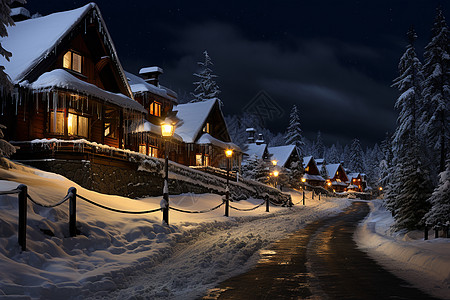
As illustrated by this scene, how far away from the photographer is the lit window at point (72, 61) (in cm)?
2159

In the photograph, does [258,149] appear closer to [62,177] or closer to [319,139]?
[62,177]

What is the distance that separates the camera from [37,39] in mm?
21281

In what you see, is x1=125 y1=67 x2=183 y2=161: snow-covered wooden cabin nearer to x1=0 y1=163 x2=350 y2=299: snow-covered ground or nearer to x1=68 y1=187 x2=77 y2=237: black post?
x1=0 y1=163 x2=350 y2=299: snow-covered ground

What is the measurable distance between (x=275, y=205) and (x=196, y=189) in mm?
10234

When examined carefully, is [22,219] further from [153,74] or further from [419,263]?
[153,74]

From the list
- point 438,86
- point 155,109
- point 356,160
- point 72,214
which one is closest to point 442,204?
point 72,214

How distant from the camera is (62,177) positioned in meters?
16.5

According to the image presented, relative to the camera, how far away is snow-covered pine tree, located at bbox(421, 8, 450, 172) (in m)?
28.8

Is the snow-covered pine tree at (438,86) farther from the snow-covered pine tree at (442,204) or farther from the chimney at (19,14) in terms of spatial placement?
the chimney at (19,14)


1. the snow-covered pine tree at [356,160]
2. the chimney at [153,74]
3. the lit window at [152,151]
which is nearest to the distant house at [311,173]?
the chimney at [153,74]

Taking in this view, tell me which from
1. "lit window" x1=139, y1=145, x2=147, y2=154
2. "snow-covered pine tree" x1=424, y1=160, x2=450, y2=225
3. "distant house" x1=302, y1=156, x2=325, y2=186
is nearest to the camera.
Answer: "snow-covered pine tree" x1=424, y1=160, x2=450, y2=225

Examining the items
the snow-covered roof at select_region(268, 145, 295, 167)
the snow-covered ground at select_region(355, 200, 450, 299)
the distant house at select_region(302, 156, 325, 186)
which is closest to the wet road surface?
the snow-covered ground at select_region(355, 200, 450, 299)

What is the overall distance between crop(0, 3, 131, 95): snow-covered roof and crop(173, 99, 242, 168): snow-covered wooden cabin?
38.3 ft

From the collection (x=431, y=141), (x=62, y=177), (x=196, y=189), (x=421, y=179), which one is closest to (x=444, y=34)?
(x=431, y=141)
